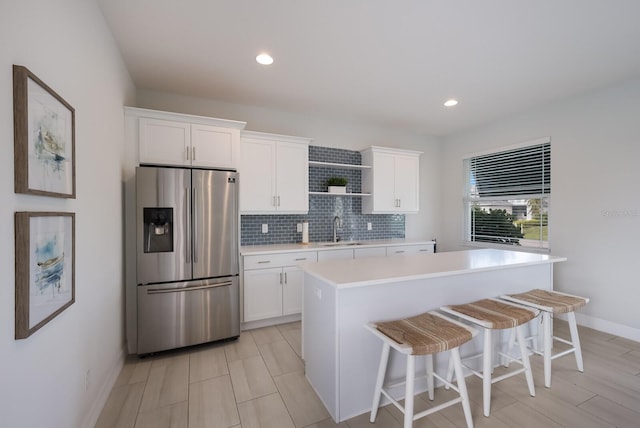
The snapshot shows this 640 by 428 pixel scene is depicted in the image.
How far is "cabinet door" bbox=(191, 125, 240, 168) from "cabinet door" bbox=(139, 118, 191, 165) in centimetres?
6

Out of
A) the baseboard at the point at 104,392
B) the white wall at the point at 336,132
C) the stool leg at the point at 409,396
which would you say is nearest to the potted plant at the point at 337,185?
the white wall at the point at 336,132

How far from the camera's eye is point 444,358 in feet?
6.93

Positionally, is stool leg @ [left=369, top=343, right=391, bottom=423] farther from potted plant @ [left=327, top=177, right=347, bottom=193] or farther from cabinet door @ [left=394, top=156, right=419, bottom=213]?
cabinet door @ [left=394, top=156, right=419, bottom=213]

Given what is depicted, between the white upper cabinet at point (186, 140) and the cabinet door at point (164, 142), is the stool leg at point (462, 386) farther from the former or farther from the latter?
the cabinet door at point (164, 142)

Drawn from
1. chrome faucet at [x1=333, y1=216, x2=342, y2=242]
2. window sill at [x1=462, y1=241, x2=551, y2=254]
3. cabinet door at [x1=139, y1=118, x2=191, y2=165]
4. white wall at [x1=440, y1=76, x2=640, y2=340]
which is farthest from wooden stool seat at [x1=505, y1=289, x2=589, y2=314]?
cabinet door at [x1=139, y1=118, x2=191, y2=165]

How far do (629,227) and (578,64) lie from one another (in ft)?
5.72

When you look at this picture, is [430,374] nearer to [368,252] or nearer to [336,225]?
[368,252]

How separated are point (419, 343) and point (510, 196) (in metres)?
3.49

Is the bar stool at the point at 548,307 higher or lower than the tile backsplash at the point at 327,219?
lower

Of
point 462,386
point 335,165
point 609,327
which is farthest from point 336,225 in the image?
point 609,327

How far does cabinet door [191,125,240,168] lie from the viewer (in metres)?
2.84

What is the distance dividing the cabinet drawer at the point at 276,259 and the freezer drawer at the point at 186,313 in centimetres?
31

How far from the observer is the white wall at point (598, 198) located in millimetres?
2887

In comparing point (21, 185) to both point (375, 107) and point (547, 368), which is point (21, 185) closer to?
point (547, 368)
